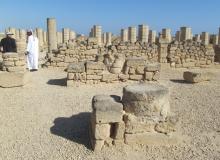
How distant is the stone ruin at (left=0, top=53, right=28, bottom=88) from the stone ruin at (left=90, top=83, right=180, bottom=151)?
4.73 m

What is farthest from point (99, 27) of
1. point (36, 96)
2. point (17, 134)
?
point (17, 134)

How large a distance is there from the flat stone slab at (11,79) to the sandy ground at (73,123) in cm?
21

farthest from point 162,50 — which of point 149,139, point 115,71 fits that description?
point 149,139

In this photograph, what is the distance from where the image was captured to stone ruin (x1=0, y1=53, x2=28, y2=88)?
34.4 ft

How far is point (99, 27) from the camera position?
1052 inches

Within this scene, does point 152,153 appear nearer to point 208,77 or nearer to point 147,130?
point 147,130

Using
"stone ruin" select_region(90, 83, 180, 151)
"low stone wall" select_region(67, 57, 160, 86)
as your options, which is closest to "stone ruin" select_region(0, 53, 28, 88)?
"low stone wall" select_region(67, 57, 160, 86)

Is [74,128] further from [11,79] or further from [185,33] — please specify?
[185,33]

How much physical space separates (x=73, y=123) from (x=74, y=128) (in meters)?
0.33

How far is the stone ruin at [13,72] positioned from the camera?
34.4 ft

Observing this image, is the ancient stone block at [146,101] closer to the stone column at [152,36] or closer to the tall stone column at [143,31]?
the tall stone column at [143,31]

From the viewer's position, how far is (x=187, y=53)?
55.7 feet

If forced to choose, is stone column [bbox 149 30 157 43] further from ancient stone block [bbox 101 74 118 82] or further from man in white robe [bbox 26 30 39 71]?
ancient stone block [bbox 101 74 118 82]

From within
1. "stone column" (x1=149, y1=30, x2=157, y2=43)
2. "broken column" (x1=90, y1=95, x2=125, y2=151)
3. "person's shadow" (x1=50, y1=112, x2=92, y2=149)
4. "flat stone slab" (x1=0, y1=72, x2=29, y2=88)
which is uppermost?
"stone column" (x1=149, y1=30, x2=157, y2=43)
